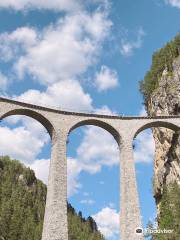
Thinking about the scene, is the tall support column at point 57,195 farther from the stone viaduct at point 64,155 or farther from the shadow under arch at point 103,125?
the shadow under arch at point 103,125

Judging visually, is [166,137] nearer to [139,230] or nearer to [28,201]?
[139,230]

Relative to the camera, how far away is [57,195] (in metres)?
29.9

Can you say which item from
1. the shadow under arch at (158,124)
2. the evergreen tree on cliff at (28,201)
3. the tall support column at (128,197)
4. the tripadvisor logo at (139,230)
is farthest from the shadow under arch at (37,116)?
the evergreen tree on cliff at (28,201)

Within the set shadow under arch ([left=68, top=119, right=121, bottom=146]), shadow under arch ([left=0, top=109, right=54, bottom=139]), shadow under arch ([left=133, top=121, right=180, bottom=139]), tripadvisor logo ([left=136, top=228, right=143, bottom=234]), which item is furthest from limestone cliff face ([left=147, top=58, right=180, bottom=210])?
shadow under arch ([left=0, top=109, right=54, bottom=139])

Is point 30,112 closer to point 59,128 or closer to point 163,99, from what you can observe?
point 59,128

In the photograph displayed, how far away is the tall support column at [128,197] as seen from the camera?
30969 millimetres

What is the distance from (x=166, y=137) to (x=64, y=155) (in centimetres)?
1592

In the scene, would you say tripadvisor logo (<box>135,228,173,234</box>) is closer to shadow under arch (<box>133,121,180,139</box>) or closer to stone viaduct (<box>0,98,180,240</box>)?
stone viaduct (<box>0,98,180,240</box>)

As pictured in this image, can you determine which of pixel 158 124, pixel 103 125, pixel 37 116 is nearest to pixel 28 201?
pixel 158 124

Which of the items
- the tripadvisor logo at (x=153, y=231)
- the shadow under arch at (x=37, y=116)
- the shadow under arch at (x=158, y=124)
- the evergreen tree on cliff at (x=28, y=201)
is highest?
the evergreen tree on cliff at (x=28, y=201)

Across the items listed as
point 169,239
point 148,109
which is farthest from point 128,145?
point 148,109

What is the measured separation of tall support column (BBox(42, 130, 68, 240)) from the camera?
2852 cm

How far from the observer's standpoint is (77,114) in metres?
34.9

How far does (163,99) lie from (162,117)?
695 centimetres
